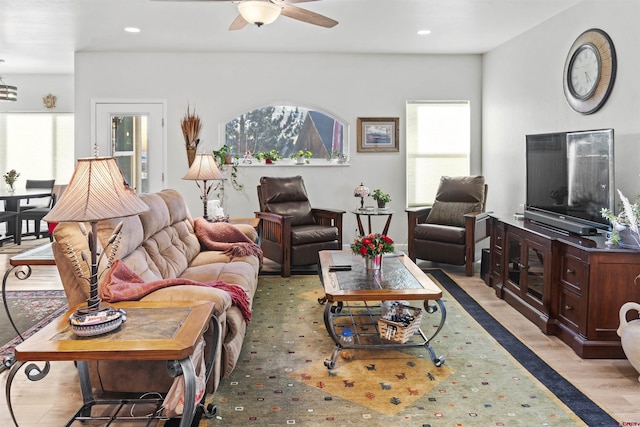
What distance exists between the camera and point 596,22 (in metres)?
4.18

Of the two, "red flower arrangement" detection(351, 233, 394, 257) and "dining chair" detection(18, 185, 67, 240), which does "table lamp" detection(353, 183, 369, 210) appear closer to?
"red flower arrangement" detection(351, 233, 394, 257)

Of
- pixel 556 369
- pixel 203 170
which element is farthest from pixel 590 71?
pixel 203 170

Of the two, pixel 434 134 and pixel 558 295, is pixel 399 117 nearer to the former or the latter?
pixel 434 134

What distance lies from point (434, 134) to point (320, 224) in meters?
2.02

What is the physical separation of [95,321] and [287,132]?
5172mm

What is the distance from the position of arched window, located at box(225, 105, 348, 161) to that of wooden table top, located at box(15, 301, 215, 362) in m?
4.80

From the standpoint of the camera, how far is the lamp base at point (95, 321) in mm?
Result: 1976

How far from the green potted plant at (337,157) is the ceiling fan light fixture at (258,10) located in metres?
3.68

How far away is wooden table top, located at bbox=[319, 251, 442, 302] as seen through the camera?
10.3 ft

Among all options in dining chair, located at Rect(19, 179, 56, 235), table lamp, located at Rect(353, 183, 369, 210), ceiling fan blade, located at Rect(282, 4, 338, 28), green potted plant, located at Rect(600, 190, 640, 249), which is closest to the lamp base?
ceiling fan blade, located at Rect(282, 4, 338, 28)

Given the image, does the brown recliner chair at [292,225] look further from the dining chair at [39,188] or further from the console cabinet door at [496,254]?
the dining chair at [39,188]

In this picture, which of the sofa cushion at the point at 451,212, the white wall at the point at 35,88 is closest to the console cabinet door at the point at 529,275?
the sofa cushion at the point at 451,212

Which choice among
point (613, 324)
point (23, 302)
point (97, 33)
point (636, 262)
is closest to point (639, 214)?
point (636, 262)

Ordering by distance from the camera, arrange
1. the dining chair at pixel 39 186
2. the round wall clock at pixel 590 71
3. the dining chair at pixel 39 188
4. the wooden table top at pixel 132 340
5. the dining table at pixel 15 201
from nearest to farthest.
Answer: the wooden table top at pixel 132 340 → the round wall clock at pixel 590 71 → the dining table at pixel 15 201 → the dining chair at pixel 39 188 → the dining chair at pixel 39 186
